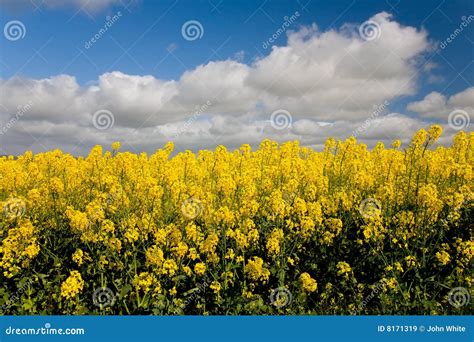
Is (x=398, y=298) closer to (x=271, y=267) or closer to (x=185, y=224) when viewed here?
(x=271, y=267)

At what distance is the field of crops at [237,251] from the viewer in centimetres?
427

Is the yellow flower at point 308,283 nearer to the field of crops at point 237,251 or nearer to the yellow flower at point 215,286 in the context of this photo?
the field of crops at point 237,251

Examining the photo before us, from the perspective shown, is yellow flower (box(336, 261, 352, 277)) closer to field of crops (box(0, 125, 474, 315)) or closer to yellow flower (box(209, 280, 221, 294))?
field of crops (box(0, 125, 474, 315))

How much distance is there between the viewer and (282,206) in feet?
15.3

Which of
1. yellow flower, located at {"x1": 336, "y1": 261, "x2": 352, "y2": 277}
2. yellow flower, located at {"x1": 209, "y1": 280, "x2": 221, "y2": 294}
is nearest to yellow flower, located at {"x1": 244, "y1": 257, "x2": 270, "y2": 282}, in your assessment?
yellow flower, located at {"x1": 209, "y1": 280, "x2": 221, "y2": 294}

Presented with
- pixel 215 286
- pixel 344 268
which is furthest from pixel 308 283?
pixel 215 286

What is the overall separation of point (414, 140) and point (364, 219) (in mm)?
1432

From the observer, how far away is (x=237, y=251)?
447 cm

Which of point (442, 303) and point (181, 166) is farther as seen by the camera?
point (181, 166)

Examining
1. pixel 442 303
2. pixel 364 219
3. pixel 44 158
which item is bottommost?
pixel 442 303

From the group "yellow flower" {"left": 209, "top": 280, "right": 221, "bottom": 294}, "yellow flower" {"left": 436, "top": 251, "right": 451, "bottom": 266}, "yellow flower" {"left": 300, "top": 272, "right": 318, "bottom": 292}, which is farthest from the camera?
"yellow flower" {"left": 436, "top": 251, "right": 451, "bottom": 266}

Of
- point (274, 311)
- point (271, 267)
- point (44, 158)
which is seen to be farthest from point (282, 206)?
point (44, 158)

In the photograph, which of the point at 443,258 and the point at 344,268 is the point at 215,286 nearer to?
the point at 344,268

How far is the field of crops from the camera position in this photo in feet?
14.0
